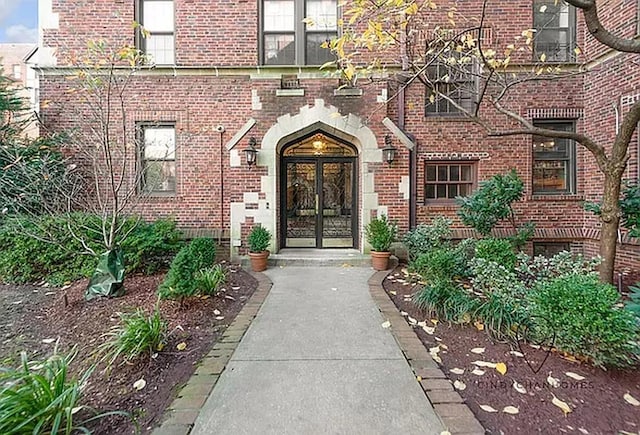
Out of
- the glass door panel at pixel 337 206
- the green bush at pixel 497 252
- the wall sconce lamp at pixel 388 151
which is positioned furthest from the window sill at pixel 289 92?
the green bush at pixel 497 252

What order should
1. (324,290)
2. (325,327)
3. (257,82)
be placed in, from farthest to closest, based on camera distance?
(257,82)
(324,290)
(325,327)

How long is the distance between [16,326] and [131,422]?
3.58 m

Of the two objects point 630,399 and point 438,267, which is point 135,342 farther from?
point 630,399

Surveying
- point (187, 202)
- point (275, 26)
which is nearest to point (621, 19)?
point (275, 26)

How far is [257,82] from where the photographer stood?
7.66m

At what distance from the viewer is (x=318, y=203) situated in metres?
8.29

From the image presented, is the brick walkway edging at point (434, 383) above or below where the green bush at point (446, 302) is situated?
below

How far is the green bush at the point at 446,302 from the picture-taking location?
385 cm

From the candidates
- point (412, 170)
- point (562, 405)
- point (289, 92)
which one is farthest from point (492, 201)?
point (289, 92)

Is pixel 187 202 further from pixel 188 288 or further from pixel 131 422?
pixel 131 422

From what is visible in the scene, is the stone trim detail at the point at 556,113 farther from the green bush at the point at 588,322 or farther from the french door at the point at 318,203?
the green bush at the point at 588,322

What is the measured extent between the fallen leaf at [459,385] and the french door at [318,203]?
18.4 ft

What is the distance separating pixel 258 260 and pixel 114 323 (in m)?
2.99

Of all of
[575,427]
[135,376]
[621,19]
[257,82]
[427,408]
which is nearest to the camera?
[575,427]
